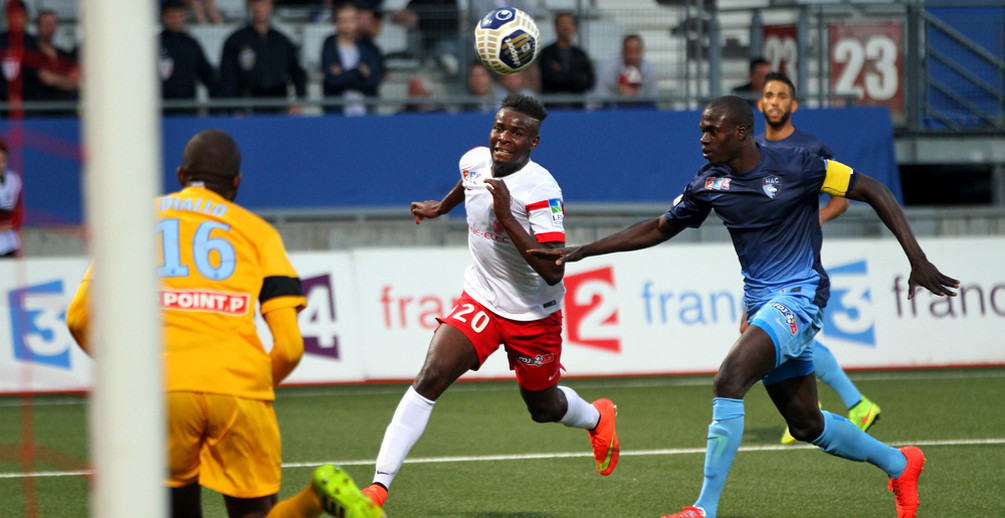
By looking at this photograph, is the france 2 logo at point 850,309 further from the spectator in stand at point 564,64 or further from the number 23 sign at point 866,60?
the spectator in stand at point 564,64

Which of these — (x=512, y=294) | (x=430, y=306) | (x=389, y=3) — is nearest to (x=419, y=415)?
(x=512, y=294)

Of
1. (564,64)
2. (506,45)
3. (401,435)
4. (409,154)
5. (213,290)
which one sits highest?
(564,64)

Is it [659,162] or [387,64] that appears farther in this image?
[387,64]

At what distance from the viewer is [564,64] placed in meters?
14.5

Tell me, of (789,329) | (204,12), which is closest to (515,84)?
(204,12)

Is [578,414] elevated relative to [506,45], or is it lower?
lower

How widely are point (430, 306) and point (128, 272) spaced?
28.7 ft

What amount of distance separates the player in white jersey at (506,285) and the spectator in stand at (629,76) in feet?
28.2

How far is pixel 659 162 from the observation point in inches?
557

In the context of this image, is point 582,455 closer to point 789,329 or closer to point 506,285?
point 506,285

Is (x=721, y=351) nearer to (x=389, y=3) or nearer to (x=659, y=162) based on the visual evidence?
(x=659, y=162)

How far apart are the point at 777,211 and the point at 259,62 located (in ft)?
31.0

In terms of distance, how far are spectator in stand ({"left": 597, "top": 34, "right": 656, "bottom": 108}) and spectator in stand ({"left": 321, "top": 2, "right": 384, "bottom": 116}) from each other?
285 centimetres

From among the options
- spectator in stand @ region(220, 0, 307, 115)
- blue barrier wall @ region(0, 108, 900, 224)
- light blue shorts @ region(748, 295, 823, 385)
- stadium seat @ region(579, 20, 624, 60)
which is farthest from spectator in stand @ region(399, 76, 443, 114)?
light blue shorts @ region(748, 295, 823, 385)
